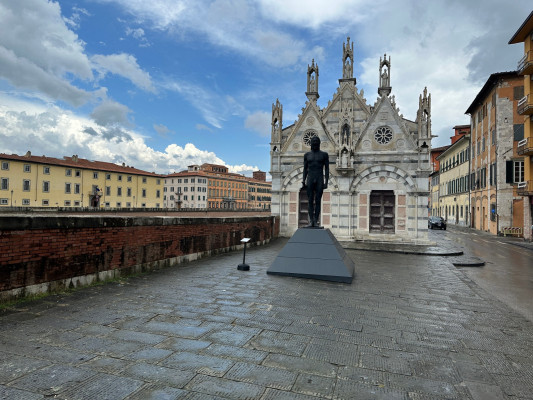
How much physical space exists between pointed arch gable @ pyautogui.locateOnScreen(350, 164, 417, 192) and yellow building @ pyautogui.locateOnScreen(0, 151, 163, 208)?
3938cm

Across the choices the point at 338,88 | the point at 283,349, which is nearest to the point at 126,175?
the point at 338,88

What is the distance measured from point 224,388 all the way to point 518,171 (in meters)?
33.7

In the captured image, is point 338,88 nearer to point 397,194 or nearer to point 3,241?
point 397,194

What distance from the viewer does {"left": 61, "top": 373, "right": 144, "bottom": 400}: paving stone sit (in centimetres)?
→ 289

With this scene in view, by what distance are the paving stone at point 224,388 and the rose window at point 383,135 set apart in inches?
756

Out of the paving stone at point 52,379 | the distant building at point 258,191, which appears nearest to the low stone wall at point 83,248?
the paving stone at point 52,379

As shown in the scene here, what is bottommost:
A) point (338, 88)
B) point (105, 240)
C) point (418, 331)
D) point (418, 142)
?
point (418, 331)

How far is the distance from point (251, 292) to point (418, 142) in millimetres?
16387

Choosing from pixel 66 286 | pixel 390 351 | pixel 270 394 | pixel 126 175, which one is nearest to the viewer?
pixel 270 394

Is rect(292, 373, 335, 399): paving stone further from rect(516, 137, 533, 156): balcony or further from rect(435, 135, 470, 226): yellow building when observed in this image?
rect(435, 135, 470, 226): yellow building

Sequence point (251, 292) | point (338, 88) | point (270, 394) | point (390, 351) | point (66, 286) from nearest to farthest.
→ point (270, 394) < point (390, 351) < point (66, 286) < point (251, 292) < point (338, 88)

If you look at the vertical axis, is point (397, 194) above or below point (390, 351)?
above

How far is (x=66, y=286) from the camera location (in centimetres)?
632

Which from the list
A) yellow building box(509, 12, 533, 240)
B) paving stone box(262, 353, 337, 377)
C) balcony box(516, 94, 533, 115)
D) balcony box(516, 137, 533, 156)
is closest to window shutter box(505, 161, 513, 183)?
yellow building box(509, 12, 533, 240)
